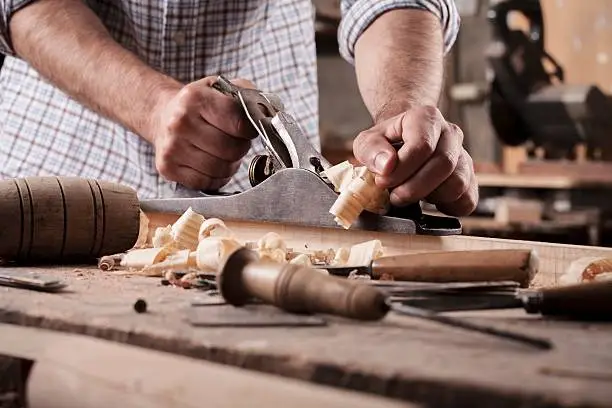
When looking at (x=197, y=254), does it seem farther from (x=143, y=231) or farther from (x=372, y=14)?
(x=372, y=14)

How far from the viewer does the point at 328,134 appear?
4.73 m

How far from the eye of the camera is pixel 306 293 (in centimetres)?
84

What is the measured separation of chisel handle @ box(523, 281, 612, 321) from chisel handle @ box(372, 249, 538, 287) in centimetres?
13

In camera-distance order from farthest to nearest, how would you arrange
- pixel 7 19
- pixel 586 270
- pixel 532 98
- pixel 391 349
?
pixel 532 98
pixel 7 19
pixel 586 270
pixel 391 349

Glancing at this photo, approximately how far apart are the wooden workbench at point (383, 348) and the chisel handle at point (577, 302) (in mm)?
16

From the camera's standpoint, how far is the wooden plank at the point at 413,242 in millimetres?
1272

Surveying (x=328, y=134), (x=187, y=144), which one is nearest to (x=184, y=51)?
(x=187, y=144)

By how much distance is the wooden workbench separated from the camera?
62 centimetres

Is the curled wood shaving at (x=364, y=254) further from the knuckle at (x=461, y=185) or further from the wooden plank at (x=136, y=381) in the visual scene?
the wooden plank at (x=136, y=381)

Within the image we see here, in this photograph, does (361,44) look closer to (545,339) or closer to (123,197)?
(123,197)

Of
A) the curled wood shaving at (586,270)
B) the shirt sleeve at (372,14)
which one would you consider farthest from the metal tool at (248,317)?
the shirt sleeve at (372,14)

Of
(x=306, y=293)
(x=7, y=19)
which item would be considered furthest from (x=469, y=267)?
(x=7, y=19)

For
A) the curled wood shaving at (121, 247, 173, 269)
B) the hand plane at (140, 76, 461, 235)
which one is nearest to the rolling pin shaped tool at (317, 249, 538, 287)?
the curled wood shaving at (121, 247, 173, 269)

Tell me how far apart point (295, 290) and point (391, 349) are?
14 cm
